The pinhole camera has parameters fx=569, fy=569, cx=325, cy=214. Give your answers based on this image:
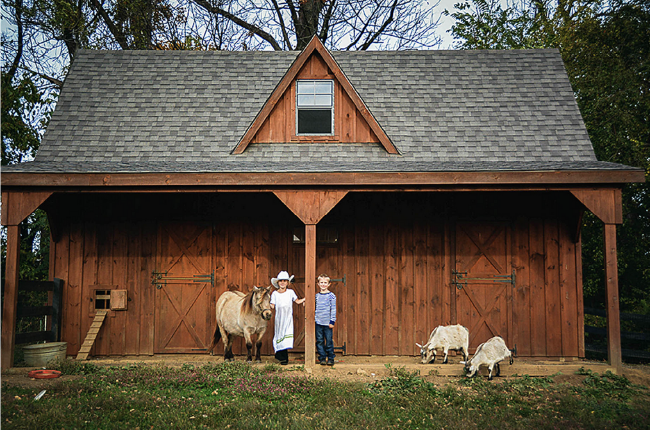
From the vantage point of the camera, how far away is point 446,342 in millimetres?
9859

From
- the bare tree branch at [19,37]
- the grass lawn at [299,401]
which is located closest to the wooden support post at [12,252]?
the grass lawn at [299,401]

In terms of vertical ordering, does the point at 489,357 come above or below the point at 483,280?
below

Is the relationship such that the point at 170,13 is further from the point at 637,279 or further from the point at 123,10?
the point at 637,279

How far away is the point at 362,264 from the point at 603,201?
14.4 feet

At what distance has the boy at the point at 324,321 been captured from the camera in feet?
31.7

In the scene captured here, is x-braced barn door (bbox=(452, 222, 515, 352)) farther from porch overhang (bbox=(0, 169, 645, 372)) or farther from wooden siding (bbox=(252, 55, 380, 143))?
wooden siding (bbox=(252, 55, 380, 143))

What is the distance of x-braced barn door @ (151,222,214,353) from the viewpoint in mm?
10984

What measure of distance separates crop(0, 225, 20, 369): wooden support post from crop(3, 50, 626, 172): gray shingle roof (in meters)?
1.21

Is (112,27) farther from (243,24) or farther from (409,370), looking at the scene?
(409,370)

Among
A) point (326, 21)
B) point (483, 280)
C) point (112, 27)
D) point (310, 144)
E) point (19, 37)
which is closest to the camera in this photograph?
point (483, 280)

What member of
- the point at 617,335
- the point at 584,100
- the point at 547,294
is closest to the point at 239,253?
the point at 547,294

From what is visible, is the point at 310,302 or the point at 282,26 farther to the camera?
the point at 282,26

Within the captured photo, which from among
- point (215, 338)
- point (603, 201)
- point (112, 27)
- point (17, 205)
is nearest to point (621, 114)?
point (603, 201)

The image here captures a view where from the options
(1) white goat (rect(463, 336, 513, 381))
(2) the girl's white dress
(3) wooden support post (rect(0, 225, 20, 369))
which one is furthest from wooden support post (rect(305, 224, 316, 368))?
(3) wooden support post (rect(0, 225, 20, 369))
